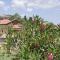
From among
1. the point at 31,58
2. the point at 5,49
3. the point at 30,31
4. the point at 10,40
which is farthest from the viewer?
the point at 5,49

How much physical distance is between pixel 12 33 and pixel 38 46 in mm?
4914

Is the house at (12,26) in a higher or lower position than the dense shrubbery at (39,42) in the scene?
higher

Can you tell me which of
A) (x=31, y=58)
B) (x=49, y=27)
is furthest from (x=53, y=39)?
(x=31, y=58)

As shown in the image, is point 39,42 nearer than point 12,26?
Yes

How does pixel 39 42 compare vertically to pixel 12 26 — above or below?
below

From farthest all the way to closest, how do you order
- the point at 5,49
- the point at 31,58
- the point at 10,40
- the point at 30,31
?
the point at 5,49 < the point at 10,40 < the point at 30,31 < the point at 31,58

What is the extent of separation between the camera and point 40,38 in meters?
10.1

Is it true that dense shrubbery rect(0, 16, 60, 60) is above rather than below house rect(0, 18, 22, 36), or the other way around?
below

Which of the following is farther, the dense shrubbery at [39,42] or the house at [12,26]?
the house at [12,26]

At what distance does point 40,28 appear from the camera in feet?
33.6

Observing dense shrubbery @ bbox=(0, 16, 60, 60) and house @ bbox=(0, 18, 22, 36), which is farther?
house @ bbox=(0, 18, 22, 36)

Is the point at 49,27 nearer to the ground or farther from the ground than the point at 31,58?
farther from the ground

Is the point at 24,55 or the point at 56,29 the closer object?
the point at 24,55

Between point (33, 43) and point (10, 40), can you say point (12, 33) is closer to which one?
point (10, 40)
